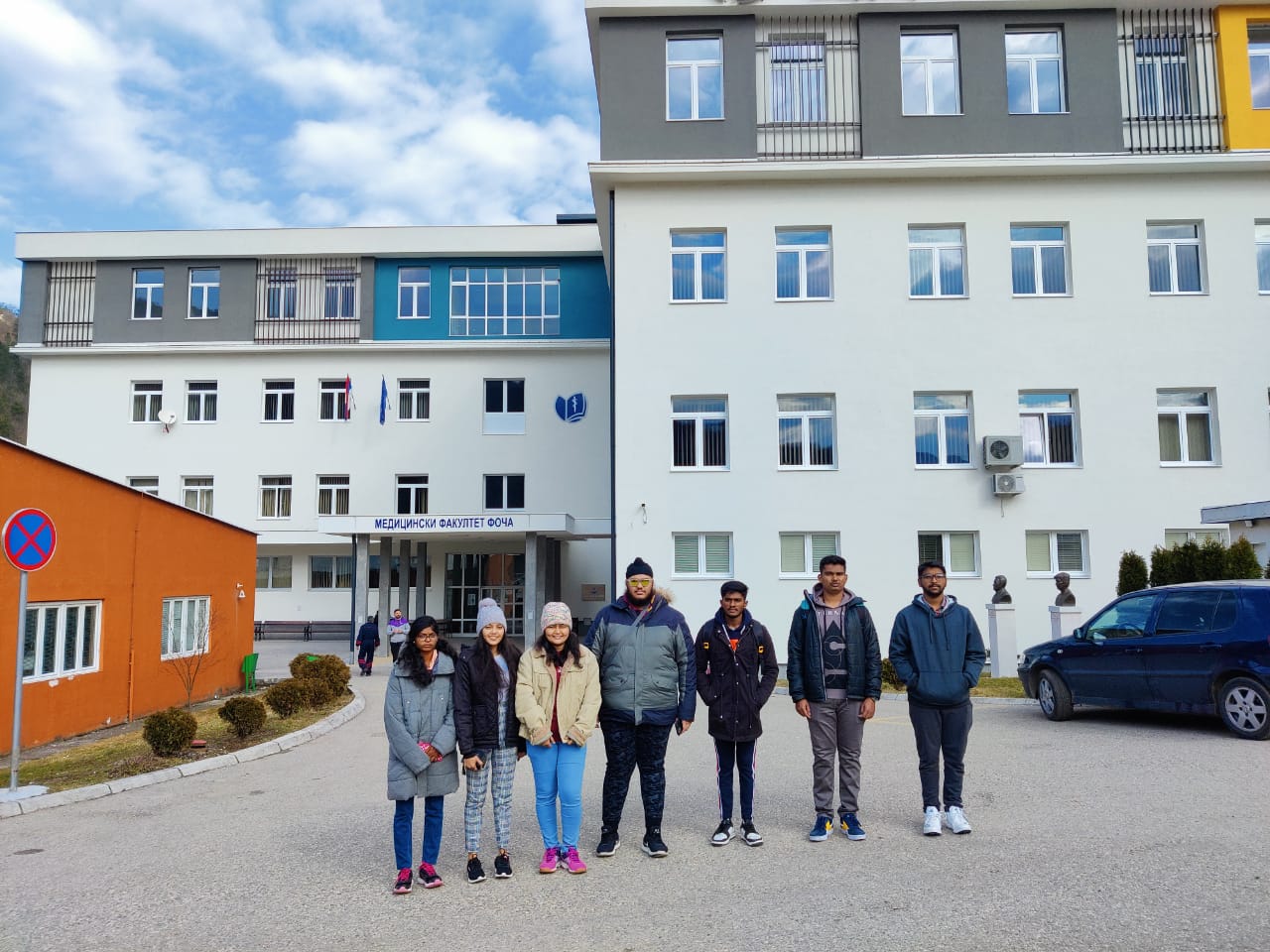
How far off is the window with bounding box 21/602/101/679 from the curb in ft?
8.64

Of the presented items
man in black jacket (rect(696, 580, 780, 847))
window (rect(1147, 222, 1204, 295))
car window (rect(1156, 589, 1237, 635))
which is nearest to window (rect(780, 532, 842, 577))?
window (rect(1147, 222, 1204, 295))

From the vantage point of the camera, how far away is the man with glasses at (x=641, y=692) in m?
6.63

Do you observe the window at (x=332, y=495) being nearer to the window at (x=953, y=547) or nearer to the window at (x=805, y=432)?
the window at (x=805, y=432)

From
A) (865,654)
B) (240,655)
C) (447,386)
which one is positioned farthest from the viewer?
(447,386)

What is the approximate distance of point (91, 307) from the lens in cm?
3591

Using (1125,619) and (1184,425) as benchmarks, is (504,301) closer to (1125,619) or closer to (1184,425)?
(1184,425)

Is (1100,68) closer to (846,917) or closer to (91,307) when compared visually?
(846,917)

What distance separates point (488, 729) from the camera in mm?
6176

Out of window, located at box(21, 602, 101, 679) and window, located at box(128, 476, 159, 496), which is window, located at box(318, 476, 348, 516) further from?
window, located at box(21, 602, 101, 679)

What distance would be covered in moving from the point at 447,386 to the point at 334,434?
4.21 m

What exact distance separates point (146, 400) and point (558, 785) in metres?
34.0

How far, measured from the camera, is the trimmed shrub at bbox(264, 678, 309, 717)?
14.0 metres

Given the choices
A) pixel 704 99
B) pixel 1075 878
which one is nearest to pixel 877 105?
pixel 704 99

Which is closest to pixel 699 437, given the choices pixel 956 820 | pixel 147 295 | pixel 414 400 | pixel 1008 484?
pixel 1008 484
